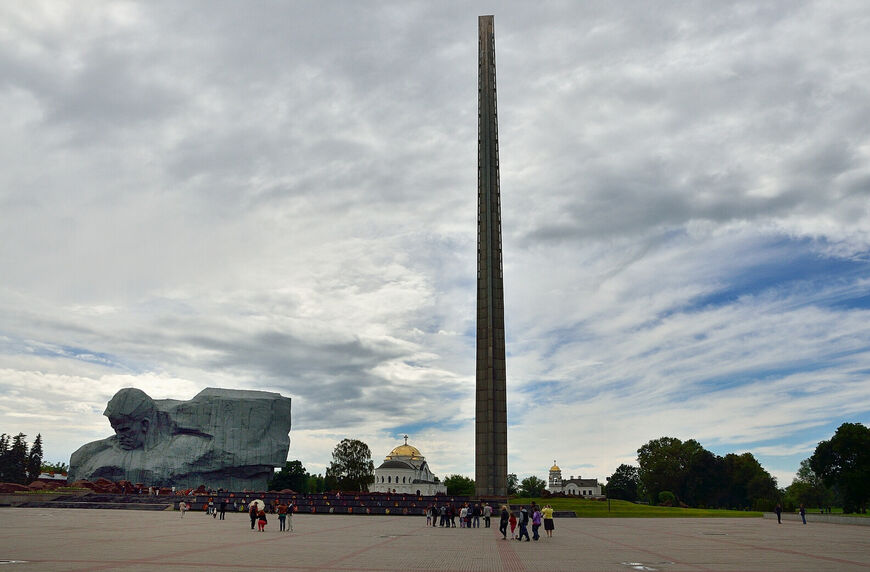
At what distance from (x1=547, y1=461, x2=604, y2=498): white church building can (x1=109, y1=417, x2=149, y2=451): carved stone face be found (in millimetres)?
107729

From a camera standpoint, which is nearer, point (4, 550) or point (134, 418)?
point (4, 550)

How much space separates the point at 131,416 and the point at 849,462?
85170 mm

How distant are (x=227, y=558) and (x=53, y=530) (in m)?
14.5

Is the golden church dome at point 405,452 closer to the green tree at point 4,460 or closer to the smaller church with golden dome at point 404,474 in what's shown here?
the smaller church with golden dome at point 404,474

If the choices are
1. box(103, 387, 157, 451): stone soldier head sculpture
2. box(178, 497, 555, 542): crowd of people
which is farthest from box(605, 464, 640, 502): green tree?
box(178, 497, 555, 542): crowd of people

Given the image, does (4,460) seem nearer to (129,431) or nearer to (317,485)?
(129,431)

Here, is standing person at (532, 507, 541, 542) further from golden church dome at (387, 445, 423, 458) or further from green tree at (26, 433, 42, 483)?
golden church dome at (387, 445, 423, 458)

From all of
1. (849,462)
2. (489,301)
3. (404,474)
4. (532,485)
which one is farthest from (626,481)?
(489,301)

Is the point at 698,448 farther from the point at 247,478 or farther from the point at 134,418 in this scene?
the point at 134,418

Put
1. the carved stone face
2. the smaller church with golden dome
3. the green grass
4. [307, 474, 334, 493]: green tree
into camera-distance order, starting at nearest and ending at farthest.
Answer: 1. the green grass
2. the carved stone face
3. [307, 474, 334, 493]: green tree
4. the smaller church with golden dome

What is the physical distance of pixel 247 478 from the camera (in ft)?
303

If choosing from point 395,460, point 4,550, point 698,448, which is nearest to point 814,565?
point 4,550

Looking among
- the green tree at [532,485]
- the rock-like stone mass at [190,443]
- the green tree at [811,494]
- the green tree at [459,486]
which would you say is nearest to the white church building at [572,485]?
the green tree at [532,485]

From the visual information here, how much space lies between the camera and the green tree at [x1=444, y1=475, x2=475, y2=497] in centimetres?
15862
